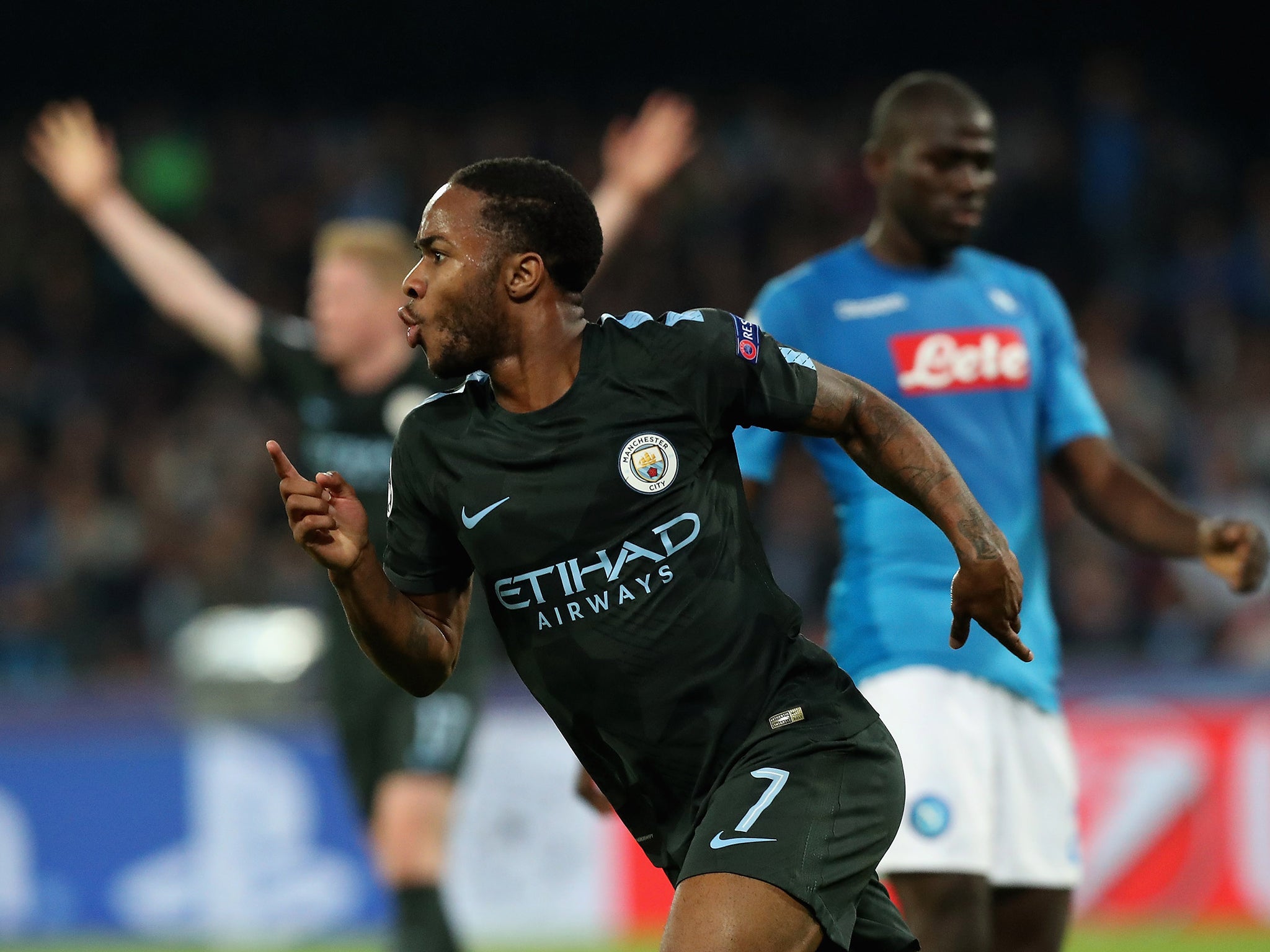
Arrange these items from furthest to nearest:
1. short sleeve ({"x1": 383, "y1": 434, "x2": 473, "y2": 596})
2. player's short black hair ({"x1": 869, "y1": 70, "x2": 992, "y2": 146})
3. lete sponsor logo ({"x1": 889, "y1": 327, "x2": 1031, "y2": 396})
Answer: player's short black hair ({"x1": 869, "y1": 70, "x2": 992, "y2": 146}) → lete sponsor logo ({"x1": 889, "y1": 327, "x2": 1031, "y2": 396}) → short sleeve ({"x1": 383, "y1": 434, "x2": 473, "y2": 596})

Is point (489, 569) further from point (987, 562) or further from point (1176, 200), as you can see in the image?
point (1176, 200)

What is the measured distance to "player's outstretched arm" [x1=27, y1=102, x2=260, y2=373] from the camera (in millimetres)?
6465

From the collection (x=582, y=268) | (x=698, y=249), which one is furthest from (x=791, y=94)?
(x=582, y=268)

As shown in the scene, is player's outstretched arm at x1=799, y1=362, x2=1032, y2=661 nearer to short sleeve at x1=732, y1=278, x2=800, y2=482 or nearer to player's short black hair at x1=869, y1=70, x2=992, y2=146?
short sleeve at x1=732, y1=278, x2=800, y2=482

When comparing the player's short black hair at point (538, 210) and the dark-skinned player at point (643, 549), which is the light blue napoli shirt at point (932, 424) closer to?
the dark-skinned player at point (643, 549)

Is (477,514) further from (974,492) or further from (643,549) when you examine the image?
(974,492)

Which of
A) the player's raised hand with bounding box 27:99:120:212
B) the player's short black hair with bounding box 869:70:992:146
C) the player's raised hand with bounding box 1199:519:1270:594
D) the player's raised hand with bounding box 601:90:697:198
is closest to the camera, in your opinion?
the player's raised hand with bounding box 1199:519:1270:594

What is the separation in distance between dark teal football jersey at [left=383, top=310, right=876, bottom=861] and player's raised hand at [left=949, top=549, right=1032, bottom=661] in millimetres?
316

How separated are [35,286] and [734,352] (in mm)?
11870

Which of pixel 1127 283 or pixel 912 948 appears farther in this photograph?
pixel 1127 283

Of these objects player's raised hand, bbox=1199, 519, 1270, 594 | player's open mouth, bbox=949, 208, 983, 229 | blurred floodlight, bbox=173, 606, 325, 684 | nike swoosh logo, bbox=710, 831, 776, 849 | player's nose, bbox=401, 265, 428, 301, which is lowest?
→ blurred floodlight, bbox=173, 606, 325, 684

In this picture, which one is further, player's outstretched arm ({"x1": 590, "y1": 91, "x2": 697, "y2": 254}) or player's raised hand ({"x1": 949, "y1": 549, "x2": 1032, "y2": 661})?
player's outstretched arm ({"x1": 590, "y1": 91, "x2": 697, "y2": 254})

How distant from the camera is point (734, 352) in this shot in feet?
11.4

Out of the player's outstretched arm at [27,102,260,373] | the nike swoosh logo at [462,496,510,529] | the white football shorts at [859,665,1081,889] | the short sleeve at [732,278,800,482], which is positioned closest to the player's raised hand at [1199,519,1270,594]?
the white football shorts at [859,665,1081,889]
